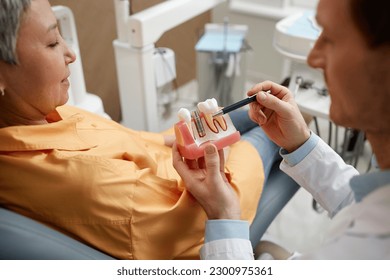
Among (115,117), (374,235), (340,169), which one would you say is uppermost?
(374,235)

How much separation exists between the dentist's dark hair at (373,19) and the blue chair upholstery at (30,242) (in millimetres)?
708

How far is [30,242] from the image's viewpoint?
842 millimetres

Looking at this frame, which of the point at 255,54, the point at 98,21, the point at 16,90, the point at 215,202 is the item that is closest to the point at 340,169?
the point at 215,202

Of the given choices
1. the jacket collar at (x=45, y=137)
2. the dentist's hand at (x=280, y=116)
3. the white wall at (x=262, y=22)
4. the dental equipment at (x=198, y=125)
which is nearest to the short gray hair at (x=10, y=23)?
the jacket collar at (x=45, y=137)

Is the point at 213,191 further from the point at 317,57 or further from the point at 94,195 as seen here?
the point at 317,57

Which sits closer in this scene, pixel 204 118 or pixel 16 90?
pixel 16 90

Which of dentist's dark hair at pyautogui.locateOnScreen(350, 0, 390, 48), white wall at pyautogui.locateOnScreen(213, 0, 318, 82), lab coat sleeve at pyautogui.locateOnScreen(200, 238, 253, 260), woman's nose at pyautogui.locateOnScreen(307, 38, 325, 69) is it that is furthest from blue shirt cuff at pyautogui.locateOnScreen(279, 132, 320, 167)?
white wall at pyautogui.locateOnScreen(213, 0, 318, 82)

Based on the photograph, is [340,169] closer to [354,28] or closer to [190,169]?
[190,169]

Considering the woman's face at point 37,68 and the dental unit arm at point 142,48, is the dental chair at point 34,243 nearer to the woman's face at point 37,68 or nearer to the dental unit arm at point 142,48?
the woman's face at point 37,68

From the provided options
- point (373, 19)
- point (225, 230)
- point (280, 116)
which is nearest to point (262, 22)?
point (280, 116)

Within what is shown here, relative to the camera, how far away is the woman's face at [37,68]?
0.89 metres

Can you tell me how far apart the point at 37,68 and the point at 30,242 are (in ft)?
1.28
